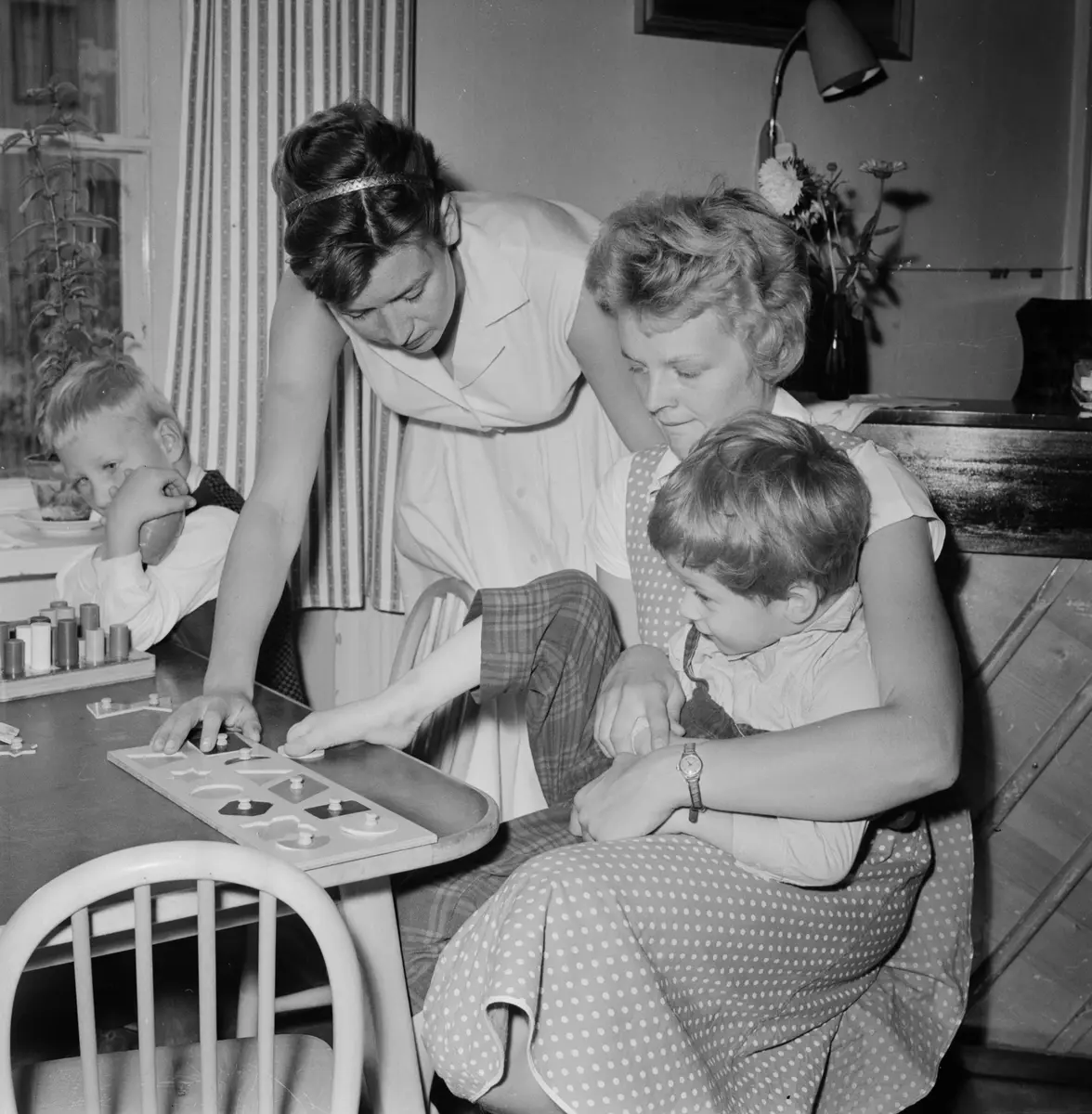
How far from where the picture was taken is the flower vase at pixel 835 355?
2.91 metres

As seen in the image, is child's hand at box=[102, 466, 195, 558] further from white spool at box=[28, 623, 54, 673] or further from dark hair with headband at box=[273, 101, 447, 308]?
dark hair with headband at box=[273, 101, 447, 308]

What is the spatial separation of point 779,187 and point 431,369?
97cm

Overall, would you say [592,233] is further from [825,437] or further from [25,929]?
[25,929]

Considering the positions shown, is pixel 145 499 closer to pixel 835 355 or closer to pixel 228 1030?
pixel 228 1030

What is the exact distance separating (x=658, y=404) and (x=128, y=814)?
75 cm

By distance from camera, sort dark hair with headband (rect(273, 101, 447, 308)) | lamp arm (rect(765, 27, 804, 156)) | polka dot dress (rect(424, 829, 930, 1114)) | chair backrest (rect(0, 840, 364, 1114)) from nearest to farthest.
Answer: chair backrest (rect(0, 840, 364, 1114)) → polka dot dress (rect(424, 829, 930, 1114)) → dark hair with headband (rect(273, 101, 447, 308)) → lamp arm (rect(765, 27, 804, 156))

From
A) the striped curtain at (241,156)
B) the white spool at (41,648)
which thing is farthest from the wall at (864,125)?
the white spool at (41,648)

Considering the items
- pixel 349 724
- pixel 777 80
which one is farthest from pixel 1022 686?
pixel 777 80

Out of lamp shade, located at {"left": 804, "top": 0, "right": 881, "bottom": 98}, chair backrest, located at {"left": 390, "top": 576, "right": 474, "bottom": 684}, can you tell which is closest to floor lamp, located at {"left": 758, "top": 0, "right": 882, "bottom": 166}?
lamp shade, located at {"left": 804, "top": 0, "right": 881, "bottom": 98}

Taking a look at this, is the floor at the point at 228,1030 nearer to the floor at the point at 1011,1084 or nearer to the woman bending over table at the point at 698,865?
the floor at the point at 1011,1084

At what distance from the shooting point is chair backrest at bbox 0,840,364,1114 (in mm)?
1040

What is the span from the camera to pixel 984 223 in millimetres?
3643

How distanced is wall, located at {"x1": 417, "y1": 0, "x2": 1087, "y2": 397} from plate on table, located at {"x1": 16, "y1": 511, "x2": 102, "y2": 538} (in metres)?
1.12

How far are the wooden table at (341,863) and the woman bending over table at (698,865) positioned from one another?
0.26ft
